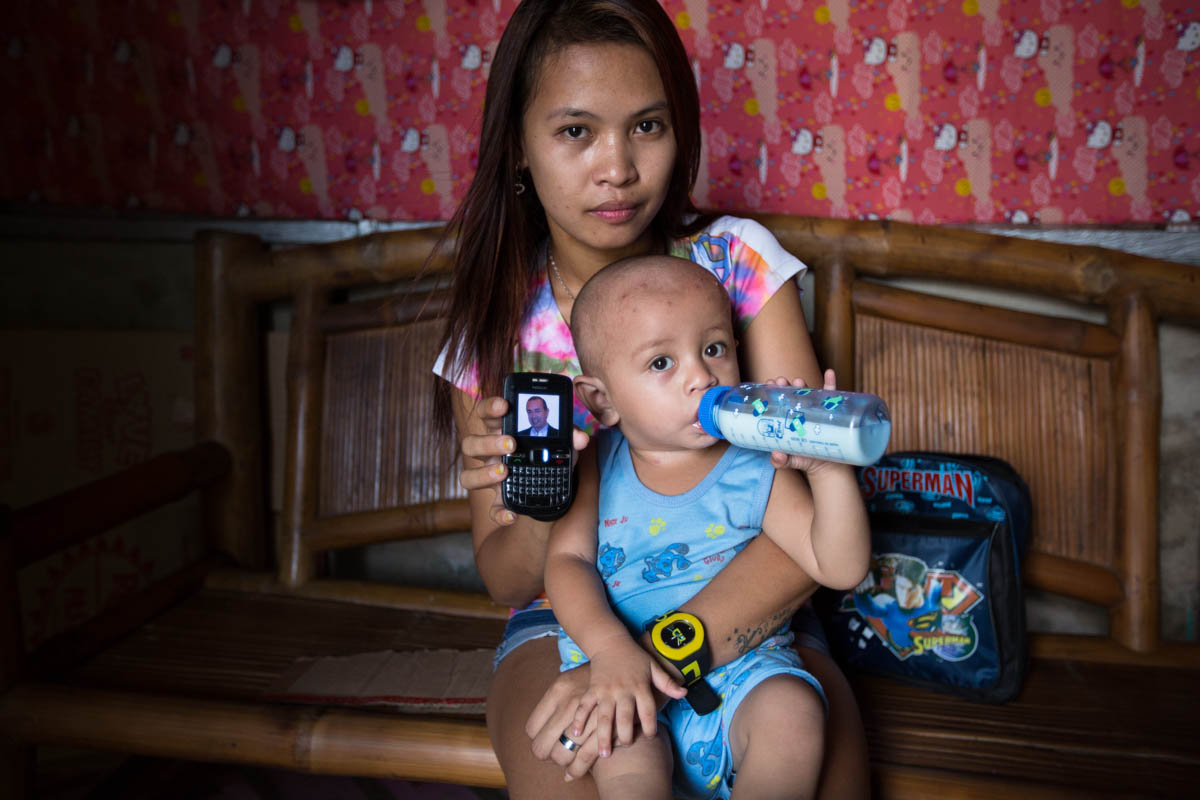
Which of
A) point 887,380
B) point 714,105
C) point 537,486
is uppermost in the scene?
point 714,105

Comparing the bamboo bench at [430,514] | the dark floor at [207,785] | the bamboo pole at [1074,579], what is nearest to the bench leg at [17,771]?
the bamboo bench at [430,514]

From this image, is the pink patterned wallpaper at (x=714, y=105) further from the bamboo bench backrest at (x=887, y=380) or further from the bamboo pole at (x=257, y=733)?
the bamboo pole at (x=257, y=733)

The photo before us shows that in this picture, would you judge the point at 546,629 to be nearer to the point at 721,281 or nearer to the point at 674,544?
the point at 674,544

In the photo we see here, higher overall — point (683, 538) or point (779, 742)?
point (683, 538)

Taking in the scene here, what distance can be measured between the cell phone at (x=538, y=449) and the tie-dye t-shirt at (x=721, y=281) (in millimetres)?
222

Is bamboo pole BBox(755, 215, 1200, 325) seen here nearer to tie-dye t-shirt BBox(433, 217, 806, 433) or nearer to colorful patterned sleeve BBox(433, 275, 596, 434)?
tie-dye t-shirt BBox(433, 217, 806, 433)

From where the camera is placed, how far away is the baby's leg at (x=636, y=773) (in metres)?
0.84

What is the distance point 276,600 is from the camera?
68.1 inches

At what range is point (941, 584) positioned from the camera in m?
1.28

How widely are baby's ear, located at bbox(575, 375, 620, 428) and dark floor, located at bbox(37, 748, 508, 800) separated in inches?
31.9

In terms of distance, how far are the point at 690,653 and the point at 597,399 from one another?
1.06ft

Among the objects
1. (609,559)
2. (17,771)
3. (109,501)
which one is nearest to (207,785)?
(17,771)

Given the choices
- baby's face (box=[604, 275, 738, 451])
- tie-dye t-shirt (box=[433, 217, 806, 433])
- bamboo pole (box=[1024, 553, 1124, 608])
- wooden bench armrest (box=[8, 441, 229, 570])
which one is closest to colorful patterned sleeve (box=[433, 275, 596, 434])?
tie-dye t-shirt (box=[433, 217, 806, 433])

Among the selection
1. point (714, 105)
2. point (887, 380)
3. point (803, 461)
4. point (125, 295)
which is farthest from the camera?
point (125, 295)
